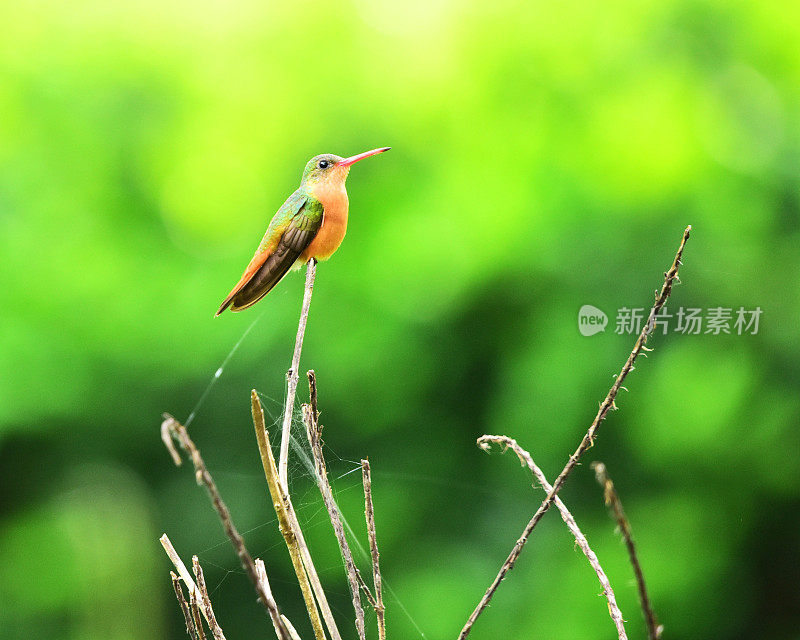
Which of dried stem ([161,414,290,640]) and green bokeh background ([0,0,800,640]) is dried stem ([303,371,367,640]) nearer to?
dried stem ([161,414,290,640])

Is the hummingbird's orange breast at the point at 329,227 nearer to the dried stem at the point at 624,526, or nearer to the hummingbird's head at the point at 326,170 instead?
the hummingbird's head at the point at 326,170

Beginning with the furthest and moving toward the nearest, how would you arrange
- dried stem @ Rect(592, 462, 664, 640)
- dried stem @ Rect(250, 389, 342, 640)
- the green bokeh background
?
the green bokeh background < dried stem @ Rect(250, 389, 342, 640) < dried stem @ Rect(592, 462, 664, 640)

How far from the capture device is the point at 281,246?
260 millimetres

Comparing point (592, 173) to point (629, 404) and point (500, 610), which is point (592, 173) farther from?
point (500, 610)

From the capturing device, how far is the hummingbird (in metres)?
0.26

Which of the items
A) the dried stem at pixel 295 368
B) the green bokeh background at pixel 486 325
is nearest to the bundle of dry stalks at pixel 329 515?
the dried stem at pixel 295 368

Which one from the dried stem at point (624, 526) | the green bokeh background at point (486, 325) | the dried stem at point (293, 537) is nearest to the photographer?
the dried stem at point (624, 526)

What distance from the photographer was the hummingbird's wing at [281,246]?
0.82ft

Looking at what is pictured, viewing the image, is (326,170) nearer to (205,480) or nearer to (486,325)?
(205,480)

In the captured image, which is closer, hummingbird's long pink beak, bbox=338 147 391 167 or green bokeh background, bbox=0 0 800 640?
hummingbird's long pink beak, bbox=338 147 391 167

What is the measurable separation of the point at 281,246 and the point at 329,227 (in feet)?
0.06

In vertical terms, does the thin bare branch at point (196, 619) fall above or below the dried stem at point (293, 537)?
below

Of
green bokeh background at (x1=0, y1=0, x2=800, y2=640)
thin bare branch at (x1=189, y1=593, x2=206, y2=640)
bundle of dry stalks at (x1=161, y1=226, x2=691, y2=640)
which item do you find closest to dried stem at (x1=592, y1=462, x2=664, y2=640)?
bundle of dry stalks at (x1=161, y1=226, x2=691, y2=640)

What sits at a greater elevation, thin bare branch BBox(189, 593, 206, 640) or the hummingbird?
the hummingbird
